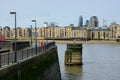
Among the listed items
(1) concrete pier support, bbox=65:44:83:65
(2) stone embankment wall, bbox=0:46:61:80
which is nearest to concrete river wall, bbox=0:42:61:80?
(2) stone embankment wall, bbox=0:46:61:80

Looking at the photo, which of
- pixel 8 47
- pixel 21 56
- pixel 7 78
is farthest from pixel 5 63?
pixel 8 47

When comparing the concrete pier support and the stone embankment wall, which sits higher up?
the stone embankment wall

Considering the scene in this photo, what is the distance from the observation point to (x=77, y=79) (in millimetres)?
44281

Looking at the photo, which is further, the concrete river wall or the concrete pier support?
the concrete pier support

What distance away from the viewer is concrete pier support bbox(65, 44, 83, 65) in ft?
199

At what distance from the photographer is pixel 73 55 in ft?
200

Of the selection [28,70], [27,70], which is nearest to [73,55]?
[28,70]

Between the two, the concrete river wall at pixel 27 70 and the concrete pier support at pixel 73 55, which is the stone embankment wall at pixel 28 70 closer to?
the concrete river wall at pixel 27 70

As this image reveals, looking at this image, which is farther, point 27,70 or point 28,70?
point 28,70

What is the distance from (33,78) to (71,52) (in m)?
37.7

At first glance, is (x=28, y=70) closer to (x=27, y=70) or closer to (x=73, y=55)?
(x=27, y=70)

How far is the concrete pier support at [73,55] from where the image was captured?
60656 millimetres

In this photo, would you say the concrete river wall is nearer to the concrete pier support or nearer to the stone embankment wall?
the stone embankment wall

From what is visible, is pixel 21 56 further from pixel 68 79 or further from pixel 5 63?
pixel 68 79
